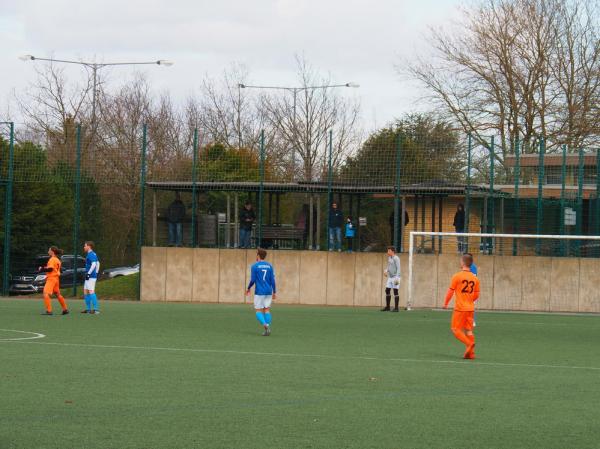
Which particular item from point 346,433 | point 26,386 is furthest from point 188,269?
point 346,433

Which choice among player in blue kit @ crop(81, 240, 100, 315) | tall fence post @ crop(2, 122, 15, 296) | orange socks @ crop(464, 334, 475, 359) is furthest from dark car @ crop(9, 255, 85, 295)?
orange socks @ crop(464, 334, 475, 359)

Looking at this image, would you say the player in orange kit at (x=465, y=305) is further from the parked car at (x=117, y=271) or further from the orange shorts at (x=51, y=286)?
the parked car at (x=117, y=271)

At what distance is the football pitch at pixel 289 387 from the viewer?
387 inches

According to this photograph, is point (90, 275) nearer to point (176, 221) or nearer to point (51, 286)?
point (51, 286)

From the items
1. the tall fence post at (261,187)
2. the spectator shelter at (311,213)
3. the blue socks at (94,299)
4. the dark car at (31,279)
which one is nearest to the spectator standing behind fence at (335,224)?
the spectator shelter at (311,213)

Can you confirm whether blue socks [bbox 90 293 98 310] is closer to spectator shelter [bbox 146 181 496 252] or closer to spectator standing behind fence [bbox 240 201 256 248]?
spectator shelter [bbox 146 181 496 252]

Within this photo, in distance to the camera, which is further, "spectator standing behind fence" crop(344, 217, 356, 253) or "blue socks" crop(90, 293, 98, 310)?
"spectator standing behind fence" crop(344, 217, 356, 253)

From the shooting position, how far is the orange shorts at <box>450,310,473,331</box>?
1705 centimetres

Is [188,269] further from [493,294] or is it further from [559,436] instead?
[559,436]

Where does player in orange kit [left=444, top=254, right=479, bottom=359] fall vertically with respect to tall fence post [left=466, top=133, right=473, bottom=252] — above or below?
below

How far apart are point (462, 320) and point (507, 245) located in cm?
1618

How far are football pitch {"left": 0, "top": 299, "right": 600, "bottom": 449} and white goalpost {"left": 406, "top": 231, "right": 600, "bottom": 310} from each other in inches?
367

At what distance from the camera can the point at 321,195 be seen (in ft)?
116

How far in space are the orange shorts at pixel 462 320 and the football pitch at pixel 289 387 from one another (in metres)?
0.54
